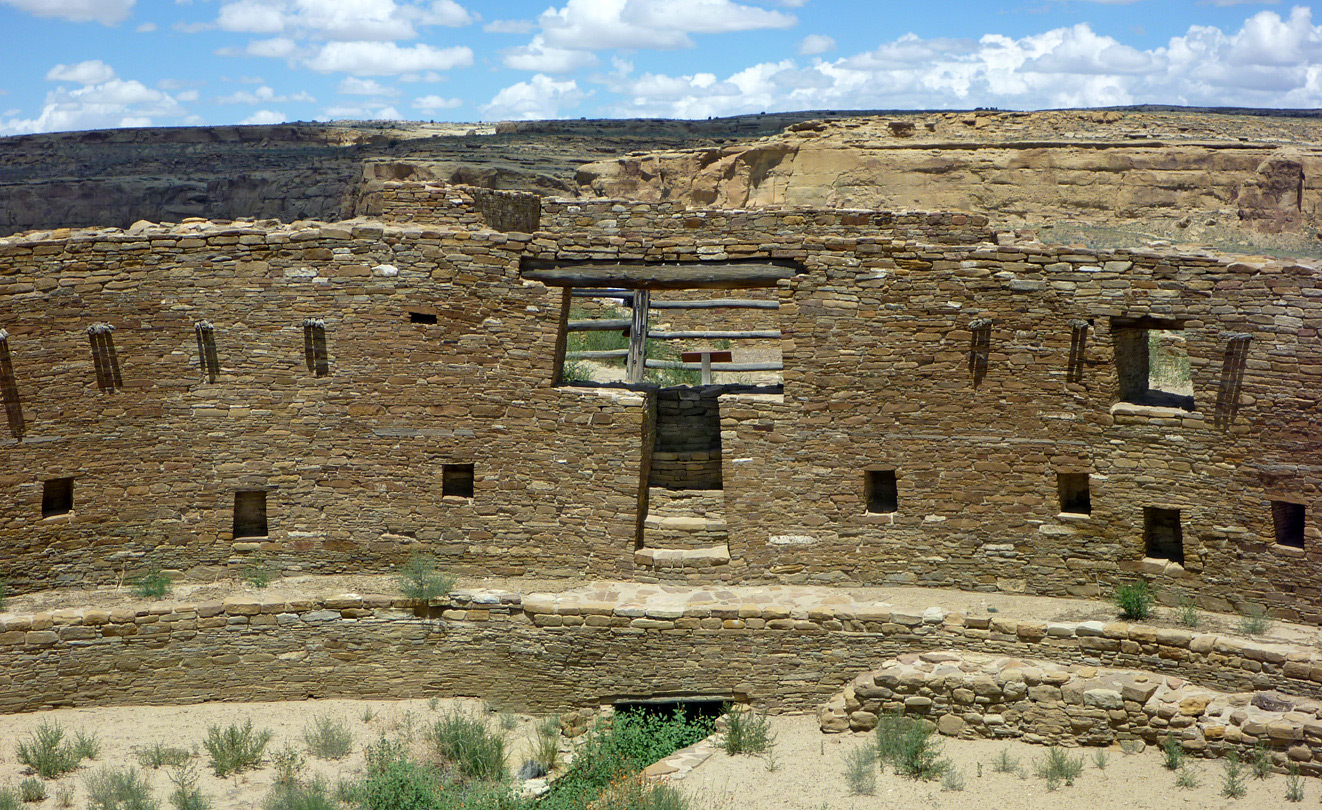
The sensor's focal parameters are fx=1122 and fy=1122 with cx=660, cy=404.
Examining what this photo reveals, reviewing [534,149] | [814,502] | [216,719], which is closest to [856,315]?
[814,502]

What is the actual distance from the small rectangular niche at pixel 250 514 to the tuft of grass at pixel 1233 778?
9.72 meters

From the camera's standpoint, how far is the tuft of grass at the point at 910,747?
31.2 ft

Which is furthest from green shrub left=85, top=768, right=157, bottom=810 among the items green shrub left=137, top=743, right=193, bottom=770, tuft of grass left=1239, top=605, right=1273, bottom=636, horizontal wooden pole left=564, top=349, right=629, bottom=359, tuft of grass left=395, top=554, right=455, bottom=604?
tuft of grass left=1239, top=605, right=1273, bottom=636

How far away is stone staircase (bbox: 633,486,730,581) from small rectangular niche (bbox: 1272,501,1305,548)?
5.26 m

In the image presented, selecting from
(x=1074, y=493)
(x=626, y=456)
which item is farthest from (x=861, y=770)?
(x=626, y=456)

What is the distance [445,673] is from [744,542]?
3.39 metres

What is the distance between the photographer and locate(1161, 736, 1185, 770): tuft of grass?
9312 mm

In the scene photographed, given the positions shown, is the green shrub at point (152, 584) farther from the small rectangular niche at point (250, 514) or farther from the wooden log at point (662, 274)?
the wooden log at point (662, 274)

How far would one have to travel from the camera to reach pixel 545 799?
9.48m

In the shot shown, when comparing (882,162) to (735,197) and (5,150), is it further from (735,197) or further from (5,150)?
(5,150)

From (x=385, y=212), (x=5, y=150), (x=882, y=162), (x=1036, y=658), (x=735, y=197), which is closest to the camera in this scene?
(x=1036, y=658)

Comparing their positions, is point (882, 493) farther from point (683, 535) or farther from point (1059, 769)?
point (1059, 769)

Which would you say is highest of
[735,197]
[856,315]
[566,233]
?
[735,197]

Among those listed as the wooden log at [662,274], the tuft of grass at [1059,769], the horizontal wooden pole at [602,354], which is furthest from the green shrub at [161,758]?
the horizontal wooden pole at [602,354]
